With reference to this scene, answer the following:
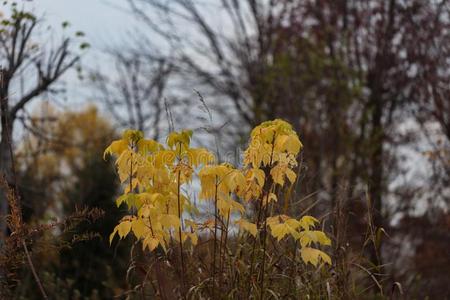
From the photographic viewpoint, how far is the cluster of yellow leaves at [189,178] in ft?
14.2

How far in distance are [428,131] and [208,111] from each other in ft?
29.1

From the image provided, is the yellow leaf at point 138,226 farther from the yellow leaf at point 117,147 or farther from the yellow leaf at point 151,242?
the yellow leaf at point 117,147

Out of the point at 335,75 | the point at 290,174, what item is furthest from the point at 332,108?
the point at 290,174

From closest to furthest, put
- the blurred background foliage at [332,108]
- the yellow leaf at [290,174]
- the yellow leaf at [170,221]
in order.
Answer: the yellow leaf at [170,221]
the yellow leaf at [290,174]
the blurred background foliage at [332,108]

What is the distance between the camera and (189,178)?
4.58 metres

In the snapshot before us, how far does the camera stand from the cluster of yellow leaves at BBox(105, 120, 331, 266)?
14.2ft

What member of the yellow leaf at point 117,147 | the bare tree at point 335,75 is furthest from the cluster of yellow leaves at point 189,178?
the bare tree at point 335,75

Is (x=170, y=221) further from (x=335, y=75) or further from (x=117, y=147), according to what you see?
(x=335, y=75)

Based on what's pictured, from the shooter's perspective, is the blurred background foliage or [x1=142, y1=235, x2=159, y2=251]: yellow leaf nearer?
[x1=142, y1=235, x2=159, y2=251]: yellow leaf

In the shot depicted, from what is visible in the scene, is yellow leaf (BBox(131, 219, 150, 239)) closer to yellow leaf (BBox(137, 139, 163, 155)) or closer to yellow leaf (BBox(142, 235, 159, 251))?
yellow leaf (BBox(142, 235, 159, 251))

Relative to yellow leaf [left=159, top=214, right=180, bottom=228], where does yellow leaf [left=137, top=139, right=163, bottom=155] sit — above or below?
above

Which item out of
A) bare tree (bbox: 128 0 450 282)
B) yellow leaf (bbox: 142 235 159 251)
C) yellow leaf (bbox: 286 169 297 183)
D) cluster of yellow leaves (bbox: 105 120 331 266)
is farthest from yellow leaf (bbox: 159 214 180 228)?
bare tree (bbox: 128 0 450 282)

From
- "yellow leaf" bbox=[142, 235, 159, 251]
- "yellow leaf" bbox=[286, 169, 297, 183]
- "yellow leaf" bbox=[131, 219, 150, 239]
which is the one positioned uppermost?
"yellow leaf" bbox=[286, 169, 297, 183]

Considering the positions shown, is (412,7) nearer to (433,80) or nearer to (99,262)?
(433,80)
